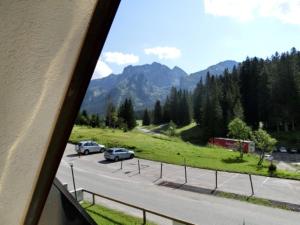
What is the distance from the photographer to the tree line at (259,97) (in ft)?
245

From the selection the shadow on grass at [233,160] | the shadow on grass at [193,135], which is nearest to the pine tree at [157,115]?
the shadow on grass at [193,135]

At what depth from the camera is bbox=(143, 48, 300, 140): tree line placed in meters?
74.7

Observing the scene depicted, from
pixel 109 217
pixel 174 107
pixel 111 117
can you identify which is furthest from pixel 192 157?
pixel 174 107

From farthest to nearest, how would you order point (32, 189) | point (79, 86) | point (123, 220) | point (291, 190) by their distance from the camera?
1. point (291, 190)
2. point (123, 220)
3. point (32, 189)
4. point (79, 86)

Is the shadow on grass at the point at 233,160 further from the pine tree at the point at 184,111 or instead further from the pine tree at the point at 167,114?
the pine tree at the point at 167,114

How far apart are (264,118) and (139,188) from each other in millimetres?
62882

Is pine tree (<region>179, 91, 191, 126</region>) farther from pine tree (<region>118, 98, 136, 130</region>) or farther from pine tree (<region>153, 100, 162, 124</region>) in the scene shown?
pine tree (<region>118, 98, 136, 130</region>)

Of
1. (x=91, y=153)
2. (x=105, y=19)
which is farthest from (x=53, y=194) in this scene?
(x=91, y=153)

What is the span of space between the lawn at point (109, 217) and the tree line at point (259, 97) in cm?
5773

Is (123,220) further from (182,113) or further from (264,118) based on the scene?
(182,113)

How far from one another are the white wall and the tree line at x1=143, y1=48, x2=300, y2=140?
2796 inches

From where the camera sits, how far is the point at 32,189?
1.46 m

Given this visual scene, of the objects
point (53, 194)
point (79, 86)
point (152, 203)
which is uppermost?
point (79, 86)

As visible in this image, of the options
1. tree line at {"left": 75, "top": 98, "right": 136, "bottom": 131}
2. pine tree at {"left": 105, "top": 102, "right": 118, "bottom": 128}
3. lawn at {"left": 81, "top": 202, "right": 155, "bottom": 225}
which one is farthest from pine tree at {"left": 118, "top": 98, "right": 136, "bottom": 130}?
lawn at {"left": 81, "top": 202, "right": 155, "bottom": 225}
